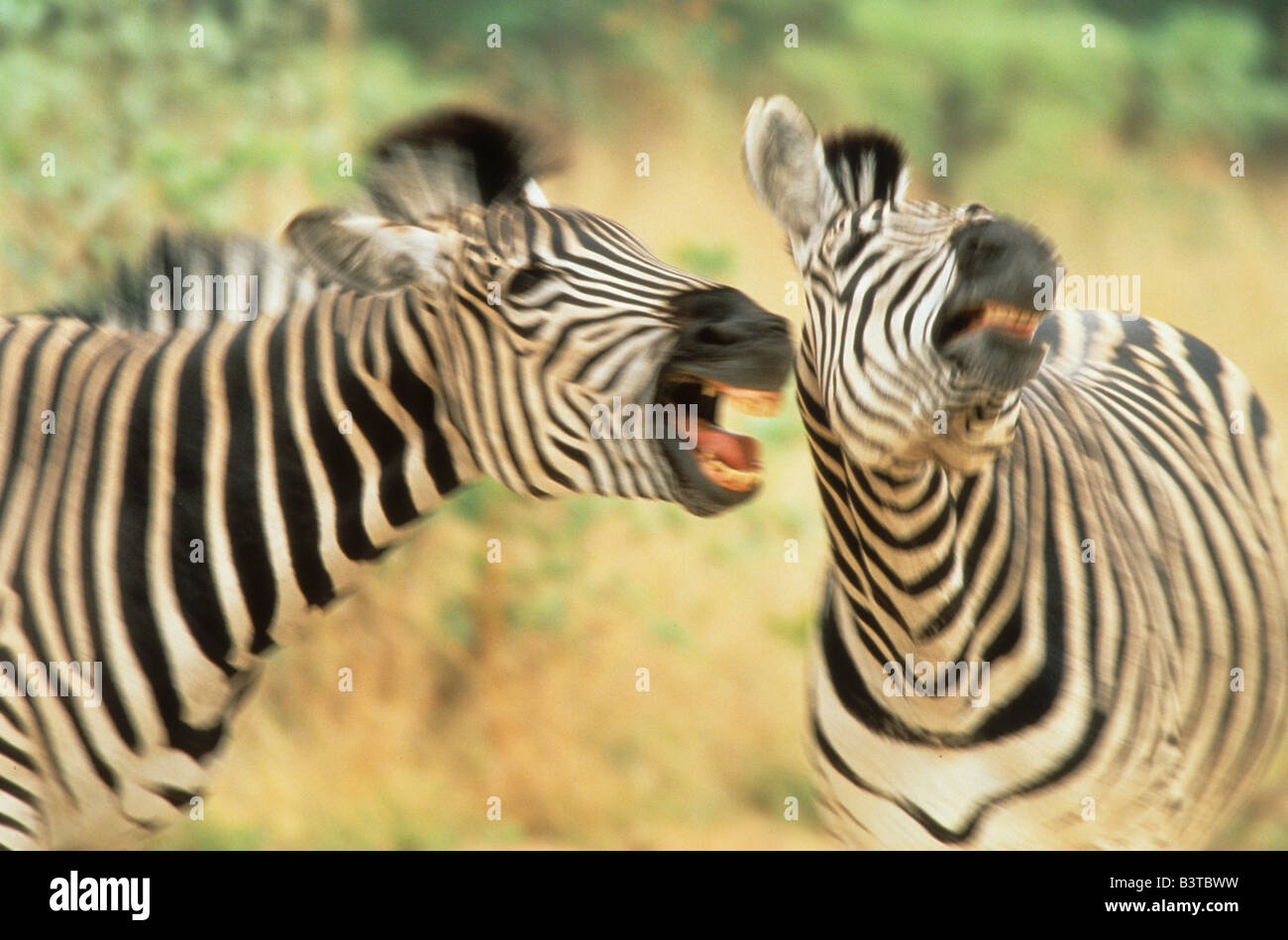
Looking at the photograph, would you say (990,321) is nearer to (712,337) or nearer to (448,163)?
(712,337)

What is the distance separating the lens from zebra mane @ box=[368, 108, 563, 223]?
3.21 meters

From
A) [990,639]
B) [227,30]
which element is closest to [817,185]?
[990,639]

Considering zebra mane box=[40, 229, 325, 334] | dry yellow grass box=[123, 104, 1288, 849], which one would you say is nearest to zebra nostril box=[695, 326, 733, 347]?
zebra mane box=[40, 229, 325, 334]

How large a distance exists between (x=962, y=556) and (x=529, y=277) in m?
1.21

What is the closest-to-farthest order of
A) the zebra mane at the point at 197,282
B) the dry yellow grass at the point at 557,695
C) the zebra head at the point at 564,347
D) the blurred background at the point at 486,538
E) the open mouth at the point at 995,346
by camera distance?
the open mouth at the point at 995,346 → the zebra head at the point at 564,347 → the zebra mane at the point at 197,282 → the blurred background at the point at 486,538 → the dry yellow grass at the point at 557,695

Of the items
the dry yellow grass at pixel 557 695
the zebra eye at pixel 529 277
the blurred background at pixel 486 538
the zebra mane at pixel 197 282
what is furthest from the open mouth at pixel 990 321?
the dry yellow grass at pixel 557 695

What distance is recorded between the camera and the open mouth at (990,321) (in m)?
→ 2.72

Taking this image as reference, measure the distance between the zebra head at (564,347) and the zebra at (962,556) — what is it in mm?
286

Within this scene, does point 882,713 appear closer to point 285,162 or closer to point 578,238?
point 578,238

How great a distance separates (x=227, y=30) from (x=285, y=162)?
1.02m

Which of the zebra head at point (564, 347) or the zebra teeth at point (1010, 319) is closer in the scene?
the zebra teeth at point (1010, 319)

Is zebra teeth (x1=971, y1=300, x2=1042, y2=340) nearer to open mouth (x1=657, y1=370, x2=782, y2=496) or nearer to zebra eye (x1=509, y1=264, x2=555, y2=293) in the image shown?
open mouth (x1=657, y1=370, x2=782, y2=496)

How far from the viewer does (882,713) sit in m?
3.23

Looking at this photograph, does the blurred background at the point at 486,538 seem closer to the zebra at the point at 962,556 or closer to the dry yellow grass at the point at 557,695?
the dry yellow grass at the point at 557,695
